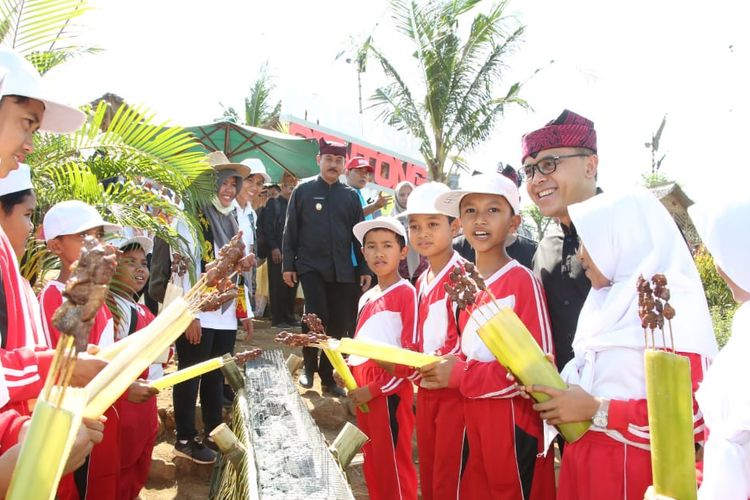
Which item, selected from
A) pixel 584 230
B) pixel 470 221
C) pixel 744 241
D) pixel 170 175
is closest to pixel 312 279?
pixel 170 175

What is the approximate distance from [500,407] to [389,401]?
1017mm

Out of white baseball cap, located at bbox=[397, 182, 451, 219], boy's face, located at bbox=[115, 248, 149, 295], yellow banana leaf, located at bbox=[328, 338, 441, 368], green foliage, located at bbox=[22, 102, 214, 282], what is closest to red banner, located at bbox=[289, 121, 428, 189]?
green foliage, located at bbox=[22, 102, 214, 282]

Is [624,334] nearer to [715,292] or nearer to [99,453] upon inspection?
[99,453]

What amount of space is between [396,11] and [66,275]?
1153 cm

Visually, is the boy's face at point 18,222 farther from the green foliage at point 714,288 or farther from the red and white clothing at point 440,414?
the green foliage at point 714,288

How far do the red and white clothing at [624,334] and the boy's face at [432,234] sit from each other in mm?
1392

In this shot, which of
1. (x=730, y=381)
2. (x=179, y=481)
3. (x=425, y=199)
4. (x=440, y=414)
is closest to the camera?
(x=730, y=381)

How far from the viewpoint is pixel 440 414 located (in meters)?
3.12

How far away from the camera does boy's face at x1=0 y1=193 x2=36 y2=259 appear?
2.61 meters

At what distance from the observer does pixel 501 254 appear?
297 cm

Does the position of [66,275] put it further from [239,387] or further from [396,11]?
[396,11]

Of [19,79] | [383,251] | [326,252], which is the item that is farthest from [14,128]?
[326,252]

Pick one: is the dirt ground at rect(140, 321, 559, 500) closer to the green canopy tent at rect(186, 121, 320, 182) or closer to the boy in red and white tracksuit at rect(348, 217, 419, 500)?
the boy in red and white tracksuit at rect(348, 217, 419, 500)

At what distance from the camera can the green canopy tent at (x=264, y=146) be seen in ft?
31.2
